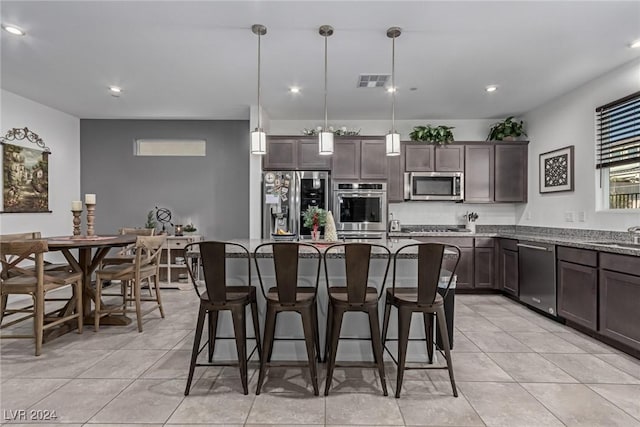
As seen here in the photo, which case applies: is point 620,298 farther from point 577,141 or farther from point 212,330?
point 212,330

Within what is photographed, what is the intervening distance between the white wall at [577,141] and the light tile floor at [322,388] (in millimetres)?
1447

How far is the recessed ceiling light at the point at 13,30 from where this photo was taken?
8.99 feet

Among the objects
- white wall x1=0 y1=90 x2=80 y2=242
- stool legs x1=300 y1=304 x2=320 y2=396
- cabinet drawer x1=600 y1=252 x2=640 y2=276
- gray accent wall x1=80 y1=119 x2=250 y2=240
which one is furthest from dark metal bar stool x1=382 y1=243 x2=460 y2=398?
white wall x1=0 y1=90 x2=80 y2=242

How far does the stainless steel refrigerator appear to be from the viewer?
4.79m

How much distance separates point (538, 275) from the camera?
392cm

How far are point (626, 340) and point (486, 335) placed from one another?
3.39ft

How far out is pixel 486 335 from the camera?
10.8 ft

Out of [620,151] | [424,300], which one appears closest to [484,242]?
[620,151]

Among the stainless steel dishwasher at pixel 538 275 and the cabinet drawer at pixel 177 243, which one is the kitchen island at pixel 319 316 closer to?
the stainless steel dishwasher at pixel 538 275

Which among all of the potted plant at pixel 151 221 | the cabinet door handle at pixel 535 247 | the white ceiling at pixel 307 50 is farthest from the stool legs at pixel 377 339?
the potted plant at pixel 151 221

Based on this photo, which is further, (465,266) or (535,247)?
(465,266)

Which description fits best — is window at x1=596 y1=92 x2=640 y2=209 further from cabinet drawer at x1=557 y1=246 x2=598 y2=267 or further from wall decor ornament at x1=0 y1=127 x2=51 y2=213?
wall decor ornament at x1=0 y1=127 x2=51 y2=213

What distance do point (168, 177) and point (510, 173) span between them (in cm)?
537

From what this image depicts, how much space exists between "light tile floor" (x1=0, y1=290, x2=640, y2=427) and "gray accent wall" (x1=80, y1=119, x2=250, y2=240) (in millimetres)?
2790
